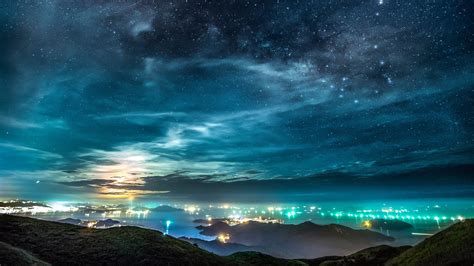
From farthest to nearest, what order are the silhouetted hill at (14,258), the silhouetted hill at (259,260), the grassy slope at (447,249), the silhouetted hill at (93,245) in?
the silhouetted hill at (259,260)
the silhouetted hill at (93,245)
the grassy slope at (447,249)
the silhouetted hill at (14,258)

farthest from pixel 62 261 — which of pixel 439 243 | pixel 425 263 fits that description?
pixel 439 243

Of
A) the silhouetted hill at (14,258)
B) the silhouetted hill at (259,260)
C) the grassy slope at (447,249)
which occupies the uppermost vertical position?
the silhouetted hill at (14,258)

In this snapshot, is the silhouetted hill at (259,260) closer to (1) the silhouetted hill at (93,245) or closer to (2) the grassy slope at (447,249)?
(1) the silhouetted hill at (93,245)

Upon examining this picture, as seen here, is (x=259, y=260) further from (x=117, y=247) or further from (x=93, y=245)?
(x=93, y=245)

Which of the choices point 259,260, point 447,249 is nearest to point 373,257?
point 447,249

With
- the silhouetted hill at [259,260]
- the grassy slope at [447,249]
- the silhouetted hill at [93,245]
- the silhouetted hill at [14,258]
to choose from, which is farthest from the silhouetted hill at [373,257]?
the silhouetted hill at [14,258]

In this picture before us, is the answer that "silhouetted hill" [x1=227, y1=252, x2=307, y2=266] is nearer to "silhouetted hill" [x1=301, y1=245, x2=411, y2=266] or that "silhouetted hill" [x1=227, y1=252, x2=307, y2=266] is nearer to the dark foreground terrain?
the dark foreground terrain

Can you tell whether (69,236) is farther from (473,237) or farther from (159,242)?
(473,237)

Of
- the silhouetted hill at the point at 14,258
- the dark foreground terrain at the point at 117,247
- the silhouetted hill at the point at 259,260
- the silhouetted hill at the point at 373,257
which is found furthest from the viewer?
the silhouetted hill at the point at 259,260

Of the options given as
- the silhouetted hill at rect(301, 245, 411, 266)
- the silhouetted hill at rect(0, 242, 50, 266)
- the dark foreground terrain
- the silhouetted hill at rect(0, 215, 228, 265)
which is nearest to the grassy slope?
the dark foreground terrain
